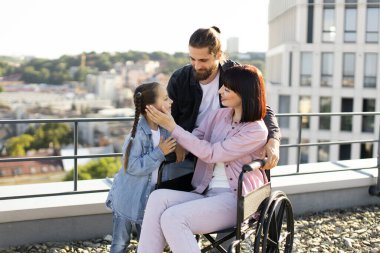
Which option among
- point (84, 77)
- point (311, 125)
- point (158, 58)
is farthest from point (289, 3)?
point (84, 77)

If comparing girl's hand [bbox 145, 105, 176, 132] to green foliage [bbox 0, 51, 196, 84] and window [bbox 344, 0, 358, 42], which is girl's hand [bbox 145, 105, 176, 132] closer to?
window [bbox 344, 0, 358, 42]

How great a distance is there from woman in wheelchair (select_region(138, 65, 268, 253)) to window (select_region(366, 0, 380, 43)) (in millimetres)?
45539

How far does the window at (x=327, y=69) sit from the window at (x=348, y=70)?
1.17 meters

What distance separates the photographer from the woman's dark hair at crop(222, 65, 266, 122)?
3170mm

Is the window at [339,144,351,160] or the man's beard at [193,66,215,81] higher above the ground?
the man's beard at [193,66,215,81]

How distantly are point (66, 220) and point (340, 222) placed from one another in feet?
7.85

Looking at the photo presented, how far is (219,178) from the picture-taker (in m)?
3.29

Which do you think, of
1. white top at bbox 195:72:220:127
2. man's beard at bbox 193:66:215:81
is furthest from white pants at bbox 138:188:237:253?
man's beard at bbox 193:66:215:81

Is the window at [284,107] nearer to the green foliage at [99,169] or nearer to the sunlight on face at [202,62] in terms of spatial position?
the green foliage at [99,169]

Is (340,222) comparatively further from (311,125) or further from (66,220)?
(311,125)

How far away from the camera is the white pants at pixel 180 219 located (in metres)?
2.95

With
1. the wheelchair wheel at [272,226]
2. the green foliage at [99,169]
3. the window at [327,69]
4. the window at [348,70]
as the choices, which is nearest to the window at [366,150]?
the window at [348,70]

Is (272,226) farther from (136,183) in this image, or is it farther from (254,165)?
(136,183)

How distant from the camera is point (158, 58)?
10925cm
